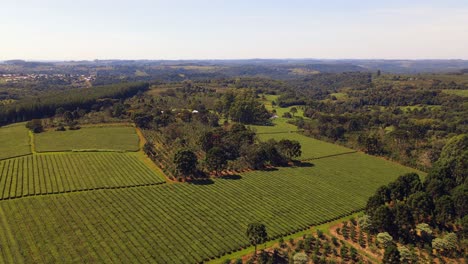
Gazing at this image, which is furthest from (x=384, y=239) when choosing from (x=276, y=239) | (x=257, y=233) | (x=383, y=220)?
(x=257, y=233)

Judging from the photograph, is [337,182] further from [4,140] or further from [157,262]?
[4,140]

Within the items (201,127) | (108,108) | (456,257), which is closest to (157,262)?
(456,257)

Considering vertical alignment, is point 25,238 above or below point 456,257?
above

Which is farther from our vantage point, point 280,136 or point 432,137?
point 280,136

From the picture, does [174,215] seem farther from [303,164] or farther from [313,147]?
[313,147]

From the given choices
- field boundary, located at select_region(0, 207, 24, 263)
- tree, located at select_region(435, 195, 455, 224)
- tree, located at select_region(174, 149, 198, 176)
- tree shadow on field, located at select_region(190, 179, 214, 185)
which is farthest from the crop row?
tree, located at select_region(435, 195, 455, 224)

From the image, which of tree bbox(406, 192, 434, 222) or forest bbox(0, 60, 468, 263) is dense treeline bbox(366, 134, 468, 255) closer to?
tree bbox(406, 192, 434, 222)

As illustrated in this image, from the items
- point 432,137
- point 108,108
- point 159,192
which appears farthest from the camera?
point 108,108
